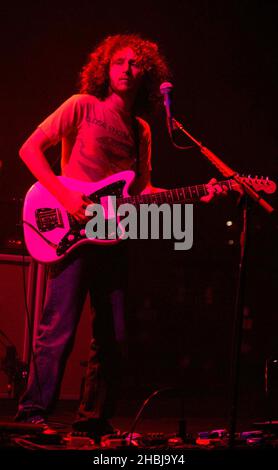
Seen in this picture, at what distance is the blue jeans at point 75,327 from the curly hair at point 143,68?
1.02m

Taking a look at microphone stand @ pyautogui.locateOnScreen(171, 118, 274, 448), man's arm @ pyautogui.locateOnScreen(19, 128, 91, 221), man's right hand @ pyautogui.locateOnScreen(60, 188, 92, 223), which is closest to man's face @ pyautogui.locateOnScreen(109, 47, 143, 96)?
man's arm @ pyautogui.locateOnScreen(19, 128, 91, 221)

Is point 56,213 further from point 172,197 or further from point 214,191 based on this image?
point 214,191

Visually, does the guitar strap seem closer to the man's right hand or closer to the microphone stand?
the man's right hand

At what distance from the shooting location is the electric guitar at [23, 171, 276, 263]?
8.95 ft

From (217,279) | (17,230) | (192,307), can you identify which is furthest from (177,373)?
(17,230)

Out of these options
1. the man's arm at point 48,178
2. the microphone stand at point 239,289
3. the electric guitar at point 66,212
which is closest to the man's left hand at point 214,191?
the electric guitar at point 66,212

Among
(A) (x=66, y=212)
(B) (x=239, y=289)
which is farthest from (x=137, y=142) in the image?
(B) (x=239, y=289)

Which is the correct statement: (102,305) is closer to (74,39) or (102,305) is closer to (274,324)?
(74,39)

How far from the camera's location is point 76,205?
272 centimetres

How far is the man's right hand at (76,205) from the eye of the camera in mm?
2721

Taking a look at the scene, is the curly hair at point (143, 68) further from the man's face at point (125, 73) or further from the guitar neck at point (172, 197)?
the guitar neck at point (172, 197)

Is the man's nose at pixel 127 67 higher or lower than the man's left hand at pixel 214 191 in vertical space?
higher

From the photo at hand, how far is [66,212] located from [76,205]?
9 cm

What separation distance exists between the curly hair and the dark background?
3.61ft
